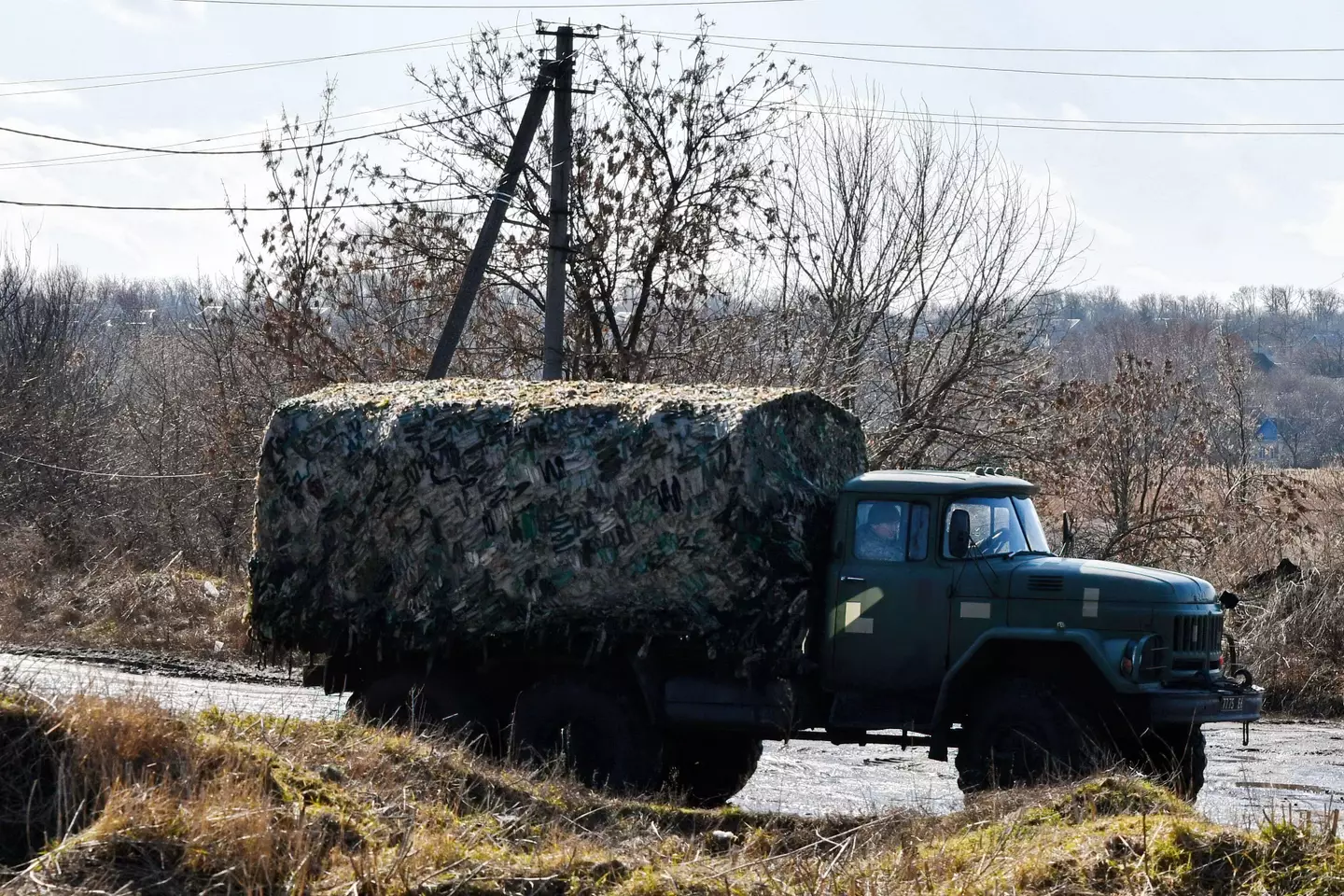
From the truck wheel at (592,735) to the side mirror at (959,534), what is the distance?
2496mm

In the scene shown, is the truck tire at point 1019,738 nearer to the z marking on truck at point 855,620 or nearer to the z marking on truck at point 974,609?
the z marking on truck at point 974,609

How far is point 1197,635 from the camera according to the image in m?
10.1

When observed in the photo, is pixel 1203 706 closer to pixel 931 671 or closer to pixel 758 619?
pixel 931 671

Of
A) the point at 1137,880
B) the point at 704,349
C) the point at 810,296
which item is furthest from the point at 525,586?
the point at 810,296

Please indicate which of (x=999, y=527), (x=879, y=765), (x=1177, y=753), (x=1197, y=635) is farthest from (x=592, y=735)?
(x=1197, y=635)

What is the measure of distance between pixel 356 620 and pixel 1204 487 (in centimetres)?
1694

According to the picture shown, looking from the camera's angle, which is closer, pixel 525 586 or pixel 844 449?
pixel 525 586

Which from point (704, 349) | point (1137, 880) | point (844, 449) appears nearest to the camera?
point (1137, 880)

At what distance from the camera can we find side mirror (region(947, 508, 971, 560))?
10273 millimetres

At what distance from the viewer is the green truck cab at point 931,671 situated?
9742 millimetres

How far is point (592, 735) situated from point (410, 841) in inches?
179

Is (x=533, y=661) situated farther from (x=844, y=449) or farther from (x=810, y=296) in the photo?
(x=810, y=296)

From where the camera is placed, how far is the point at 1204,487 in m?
23.9

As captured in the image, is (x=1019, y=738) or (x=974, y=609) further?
(x=974, y=609)
